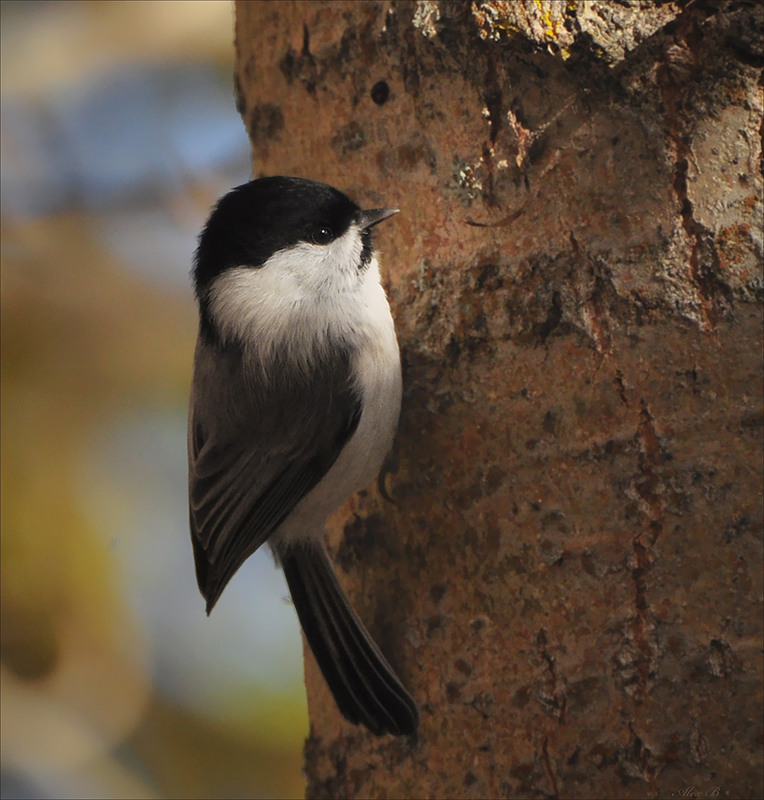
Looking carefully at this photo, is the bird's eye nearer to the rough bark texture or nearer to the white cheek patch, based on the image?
the white cheek patch

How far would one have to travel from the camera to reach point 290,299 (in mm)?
1673

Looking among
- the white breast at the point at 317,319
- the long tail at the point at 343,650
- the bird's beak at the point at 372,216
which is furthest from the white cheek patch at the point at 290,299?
the long tail at the point at 343,650

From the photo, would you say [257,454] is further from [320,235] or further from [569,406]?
[569,406]

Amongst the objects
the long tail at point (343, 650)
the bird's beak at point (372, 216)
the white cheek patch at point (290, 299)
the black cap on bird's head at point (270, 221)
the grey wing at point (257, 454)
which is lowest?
the long tail at point (343, 650)

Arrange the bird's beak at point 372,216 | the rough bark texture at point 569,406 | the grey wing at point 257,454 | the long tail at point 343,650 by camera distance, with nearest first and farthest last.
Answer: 1. the rough bark texture at point 569,406
2. the long tail at point 343,650
3. the bird's beak at point 372,216
4. the grey wing at point 257,454

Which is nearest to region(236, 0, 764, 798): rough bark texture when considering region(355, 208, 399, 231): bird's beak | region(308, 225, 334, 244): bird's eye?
region(355, 208, 399, 231): bird's beak

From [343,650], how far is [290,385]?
435 mm

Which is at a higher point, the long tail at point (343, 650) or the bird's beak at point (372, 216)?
the bird's beak at point (372, 216)

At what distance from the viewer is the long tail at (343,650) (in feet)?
4.31

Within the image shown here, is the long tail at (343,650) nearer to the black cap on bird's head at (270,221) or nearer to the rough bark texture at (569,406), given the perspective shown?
the rough bark texture at (569,406)

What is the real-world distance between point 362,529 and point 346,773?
34 centimetres

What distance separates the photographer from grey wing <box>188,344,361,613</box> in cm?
160

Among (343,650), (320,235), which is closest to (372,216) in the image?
(320,235)

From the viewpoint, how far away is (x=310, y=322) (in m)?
1.66
